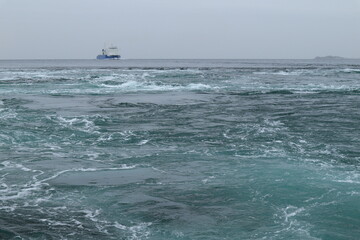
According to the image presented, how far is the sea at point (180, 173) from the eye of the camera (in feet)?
35.6

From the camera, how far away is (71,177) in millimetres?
14672

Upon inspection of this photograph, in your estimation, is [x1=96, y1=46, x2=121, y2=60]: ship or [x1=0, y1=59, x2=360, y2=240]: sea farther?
[x1=96, y1=46, x2=121, y2=60]: ship

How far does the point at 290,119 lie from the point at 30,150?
14040mm

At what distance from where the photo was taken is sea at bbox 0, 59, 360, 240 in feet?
35.6

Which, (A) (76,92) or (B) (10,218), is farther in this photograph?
(A) (76,92)

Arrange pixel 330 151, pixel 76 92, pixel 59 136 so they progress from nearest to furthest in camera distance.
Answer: pixel 330 151
pixel 59 136
pixel 76 92

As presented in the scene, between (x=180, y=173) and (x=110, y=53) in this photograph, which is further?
(x=110, y=53)

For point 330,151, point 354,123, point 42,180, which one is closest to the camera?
point 42,180

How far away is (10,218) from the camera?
1100 cm

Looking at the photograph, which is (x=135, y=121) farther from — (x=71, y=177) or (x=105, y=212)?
(x=105, y=212)

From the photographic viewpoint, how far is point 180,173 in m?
15.1

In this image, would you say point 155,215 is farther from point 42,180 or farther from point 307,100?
point 307,100

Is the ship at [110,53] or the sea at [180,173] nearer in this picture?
the sea at [180,173]

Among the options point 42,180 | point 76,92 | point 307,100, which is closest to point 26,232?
point 42,180
